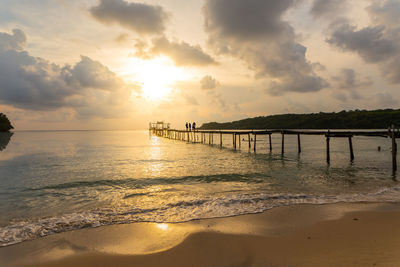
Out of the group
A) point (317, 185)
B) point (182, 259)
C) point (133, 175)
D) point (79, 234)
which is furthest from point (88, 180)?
point (317, 185)

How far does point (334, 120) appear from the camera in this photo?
354ft

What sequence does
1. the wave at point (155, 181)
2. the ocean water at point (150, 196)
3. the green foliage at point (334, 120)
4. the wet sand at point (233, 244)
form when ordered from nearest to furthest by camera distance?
the wet sand at point (233, 244), the ocean water at point (150, 196), the wave at point (155, 181), the green foliage at point (334, 120)

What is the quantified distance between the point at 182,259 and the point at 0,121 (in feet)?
414

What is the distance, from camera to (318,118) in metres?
116

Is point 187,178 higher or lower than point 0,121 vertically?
lower

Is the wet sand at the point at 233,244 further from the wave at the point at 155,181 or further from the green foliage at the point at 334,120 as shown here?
the green foliage at the point at 334,120

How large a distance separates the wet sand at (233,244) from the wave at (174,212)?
1.58 feet

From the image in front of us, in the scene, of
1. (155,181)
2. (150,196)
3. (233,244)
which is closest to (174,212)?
(150,196)

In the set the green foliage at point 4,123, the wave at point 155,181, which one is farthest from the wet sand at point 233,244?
the green foliage at point 4,123

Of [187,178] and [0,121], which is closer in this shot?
[187,178]

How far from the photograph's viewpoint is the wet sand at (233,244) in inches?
157

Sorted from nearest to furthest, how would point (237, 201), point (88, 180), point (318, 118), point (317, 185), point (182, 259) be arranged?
point (182, 259) < point (237, 201) < point (317, 185) < point (88, 180) < point (318, 118)

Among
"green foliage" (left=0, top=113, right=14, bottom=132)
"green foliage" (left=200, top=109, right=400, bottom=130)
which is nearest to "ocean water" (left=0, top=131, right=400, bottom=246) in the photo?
"green foliage" (left=200, top=109, right=400, bottom=130)

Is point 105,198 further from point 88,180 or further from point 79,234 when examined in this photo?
point 88,180
